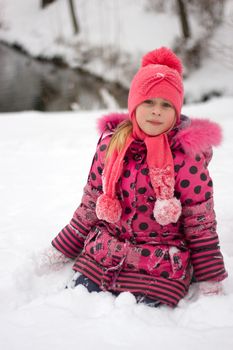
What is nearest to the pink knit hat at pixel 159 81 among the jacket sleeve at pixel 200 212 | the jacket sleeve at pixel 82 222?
the jacket sleeve at pixel 200 212

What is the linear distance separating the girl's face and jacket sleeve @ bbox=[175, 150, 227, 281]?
0.50 ft

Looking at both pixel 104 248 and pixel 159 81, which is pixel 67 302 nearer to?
pixel 104 248

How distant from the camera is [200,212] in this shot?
5.09 ft

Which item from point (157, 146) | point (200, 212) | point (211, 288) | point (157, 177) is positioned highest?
point (157, 146)

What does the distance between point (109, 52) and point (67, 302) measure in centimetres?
1142

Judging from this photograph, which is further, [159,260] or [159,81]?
[159,260]

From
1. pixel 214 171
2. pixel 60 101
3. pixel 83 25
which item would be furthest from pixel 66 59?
pixel 214 171

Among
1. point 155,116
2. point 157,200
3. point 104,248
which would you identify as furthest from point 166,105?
point 104,248

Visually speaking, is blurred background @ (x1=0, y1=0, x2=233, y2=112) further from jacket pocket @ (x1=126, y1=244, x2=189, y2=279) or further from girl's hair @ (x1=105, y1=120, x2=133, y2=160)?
jacket pocket @ (x1=126, y1=244, x2=189, y2=279)

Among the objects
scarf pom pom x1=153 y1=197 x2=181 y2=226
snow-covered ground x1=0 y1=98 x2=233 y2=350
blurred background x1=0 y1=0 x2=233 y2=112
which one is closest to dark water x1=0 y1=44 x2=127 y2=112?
blurred background x1=0 y1=0 x2=233 y2=112

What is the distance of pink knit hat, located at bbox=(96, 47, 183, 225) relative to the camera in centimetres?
148

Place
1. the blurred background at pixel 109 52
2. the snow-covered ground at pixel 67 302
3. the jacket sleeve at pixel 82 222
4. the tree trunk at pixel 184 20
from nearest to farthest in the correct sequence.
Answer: the snow-covered ground at pixel 67 302 < the jacket sleeve at pixel 82 222 < the blurred background at pixel 109 52 < the tree trunk at pixel 184 20

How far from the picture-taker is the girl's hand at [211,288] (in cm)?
155

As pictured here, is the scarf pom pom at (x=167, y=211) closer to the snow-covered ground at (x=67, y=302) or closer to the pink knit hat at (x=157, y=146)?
the pink knit hat at (x=157, y=146)
